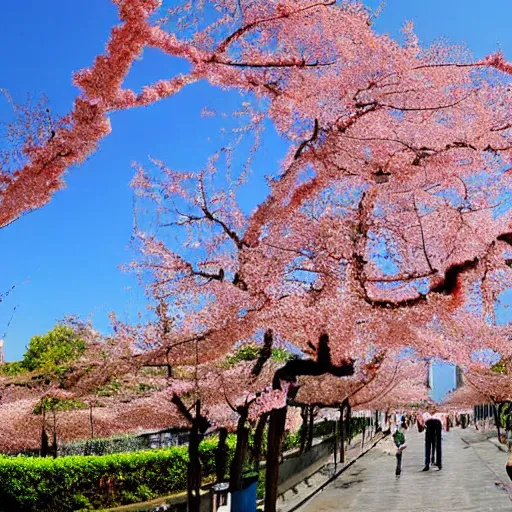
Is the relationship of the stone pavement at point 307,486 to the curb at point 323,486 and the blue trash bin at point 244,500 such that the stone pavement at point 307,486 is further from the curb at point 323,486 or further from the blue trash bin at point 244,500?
the blue trash bin at point 244,500

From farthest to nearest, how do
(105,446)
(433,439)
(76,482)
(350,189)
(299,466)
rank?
1. (105,446)
2. (433,439)
3. (299,466)
4. (76,482)
5. (350,189)

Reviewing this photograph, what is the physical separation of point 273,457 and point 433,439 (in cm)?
1824

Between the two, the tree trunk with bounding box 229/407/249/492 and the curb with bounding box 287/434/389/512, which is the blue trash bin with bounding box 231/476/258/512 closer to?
the tree trunk with bounding box 229/407/249/492

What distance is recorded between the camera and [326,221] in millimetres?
11531

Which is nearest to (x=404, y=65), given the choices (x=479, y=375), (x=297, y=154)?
(x=297, y=154)

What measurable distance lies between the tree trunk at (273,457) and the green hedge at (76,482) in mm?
11767

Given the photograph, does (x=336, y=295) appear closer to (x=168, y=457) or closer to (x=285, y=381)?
(x=285, y=381)

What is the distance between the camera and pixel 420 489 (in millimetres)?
22594

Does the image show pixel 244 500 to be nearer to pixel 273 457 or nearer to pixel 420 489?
pixel 273 457

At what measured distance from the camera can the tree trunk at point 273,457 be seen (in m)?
13.3

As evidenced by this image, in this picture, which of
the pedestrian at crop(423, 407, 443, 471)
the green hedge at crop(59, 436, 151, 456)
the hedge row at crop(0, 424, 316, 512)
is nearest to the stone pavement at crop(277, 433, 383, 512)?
the pedestrian at crop(423, 407, 443, 471)

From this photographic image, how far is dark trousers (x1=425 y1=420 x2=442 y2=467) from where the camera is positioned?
27727 mm

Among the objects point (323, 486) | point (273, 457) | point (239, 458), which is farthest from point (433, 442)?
point (273, 457)

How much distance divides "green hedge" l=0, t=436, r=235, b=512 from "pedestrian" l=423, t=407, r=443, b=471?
10.8m
